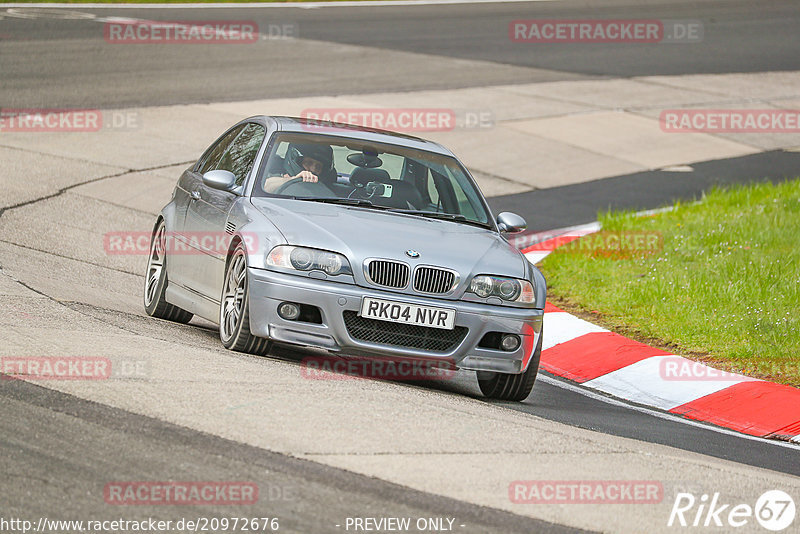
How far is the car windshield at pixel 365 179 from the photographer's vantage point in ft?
27.6

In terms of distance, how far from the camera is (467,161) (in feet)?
58.3

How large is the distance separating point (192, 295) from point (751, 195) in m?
9.10

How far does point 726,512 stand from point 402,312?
2524mm

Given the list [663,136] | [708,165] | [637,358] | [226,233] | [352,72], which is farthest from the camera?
[352,72]

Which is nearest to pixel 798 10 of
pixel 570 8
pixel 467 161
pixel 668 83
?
pixel 570 8

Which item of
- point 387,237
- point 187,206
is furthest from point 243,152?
point 387,237

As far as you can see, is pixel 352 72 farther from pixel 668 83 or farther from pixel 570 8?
pixel 570 8

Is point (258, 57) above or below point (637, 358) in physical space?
above

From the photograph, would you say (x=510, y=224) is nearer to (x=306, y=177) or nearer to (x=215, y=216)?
(x=306, y=177)

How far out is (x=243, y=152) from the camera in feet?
29.6

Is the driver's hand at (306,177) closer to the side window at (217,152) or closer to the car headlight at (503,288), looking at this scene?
the side window at (217,152)

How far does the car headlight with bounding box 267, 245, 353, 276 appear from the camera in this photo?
7.40m

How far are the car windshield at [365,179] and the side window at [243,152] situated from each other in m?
0.19

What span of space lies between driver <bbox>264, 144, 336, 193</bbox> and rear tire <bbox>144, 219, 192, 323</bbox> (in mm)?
1384
